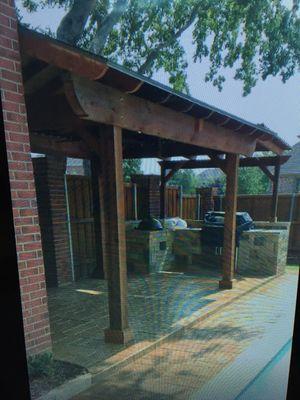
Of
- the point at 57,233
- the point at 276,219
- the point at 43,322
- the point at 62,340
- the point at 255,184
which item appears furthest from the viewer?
the point at 276,219

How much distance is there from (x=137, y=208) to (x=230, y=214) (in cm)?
200

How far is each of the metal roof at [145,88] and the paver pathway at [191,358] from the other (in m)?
1.39

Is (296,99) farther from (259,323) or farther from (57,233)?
(57,233)

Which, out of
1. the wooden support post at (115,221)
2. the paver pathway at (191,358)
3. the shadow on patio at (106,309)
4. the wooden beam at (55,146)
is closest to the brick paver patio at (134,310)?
the shadow on patio at (106,309)

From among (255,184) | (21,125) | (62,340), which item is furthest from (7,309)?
(255,184)

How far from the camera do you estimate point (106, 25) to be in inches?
68.2

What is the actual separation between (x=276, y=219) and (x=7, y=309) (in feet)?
16.4

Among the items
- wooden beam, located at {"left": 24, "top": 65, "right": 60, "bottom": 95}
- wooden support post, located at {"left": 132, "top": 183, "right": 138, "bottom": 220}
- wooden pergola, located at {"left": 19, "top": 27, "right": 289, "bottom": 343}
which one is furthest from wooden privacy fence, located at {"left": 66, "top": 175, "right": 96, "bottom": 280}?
wooden beam, located at {"left": 24, "top": 65, "right": 60, "bottom": 95}

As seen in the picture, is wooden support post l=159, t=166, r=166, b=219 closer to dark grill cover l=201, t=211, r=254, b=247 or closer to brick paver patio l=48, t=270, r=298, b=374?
dark grill cover l=201, t=211, r=254, b=247

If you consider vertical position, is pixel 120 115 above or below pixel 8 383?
above

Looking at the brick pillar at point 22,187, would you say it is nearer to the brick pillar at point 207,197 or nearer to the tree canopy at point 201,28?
the tree canopy at point 201,28

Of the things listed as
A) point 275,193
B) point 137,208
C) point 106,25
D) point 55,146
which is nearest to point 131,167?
point 137,208

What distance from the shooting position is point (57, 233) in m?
3.68

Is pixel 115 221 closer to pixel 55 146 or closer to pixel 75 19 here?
pixel 75 19
